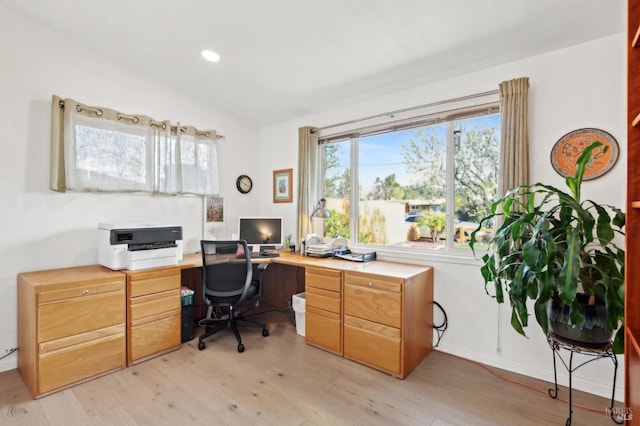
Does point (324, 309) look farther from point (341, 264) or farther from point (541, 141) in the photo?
point (541, 141)

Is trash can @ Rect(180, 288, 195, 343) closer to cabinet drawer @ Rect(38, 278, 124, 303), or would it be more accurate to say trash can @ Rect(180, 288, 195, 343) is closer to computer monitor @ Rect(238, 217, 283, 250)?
cabinet drawer @ Rect(38, 278, 124, 303)

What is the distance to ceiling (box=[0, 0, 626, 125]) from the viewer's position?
1915 mm

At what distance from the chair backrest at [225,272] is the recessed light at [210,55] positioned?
1680 mm

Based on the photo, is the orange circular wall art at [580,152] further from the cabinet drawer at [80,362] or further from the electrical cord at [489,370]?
the cabinet drawer at [80,362]

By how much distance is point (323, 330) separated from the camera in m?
2.72

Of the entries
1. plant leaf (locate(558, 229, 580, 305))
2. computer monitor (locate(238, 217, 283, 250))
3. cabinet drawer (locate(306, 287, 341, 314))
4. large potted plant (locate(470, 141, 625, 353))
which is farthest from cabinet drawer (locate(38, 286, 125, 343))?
plant leaf (locate(558, 229, 580, 305))

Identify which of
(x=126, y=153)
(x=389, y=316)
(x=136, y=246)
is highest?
(x=126, y=153)

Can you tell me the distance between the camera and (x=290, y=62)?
269 cm

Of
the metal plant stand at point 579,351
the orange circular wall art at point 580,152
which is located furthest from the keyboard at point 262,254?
the orange circular wall art at point 580,152

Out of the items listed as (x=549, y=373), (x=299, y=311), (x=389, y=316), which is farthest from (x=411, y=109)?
(x=549, y=373)

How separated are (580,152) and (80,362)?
385 centimetres

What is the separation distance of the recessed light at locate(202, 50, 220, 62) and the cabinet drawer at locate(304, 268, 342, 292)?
2.13 meters

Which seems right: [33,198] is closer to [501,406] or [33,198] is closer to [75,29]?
[75,29]

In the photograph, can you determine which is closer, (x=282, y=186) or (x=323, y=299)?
(x=323, y=299)
